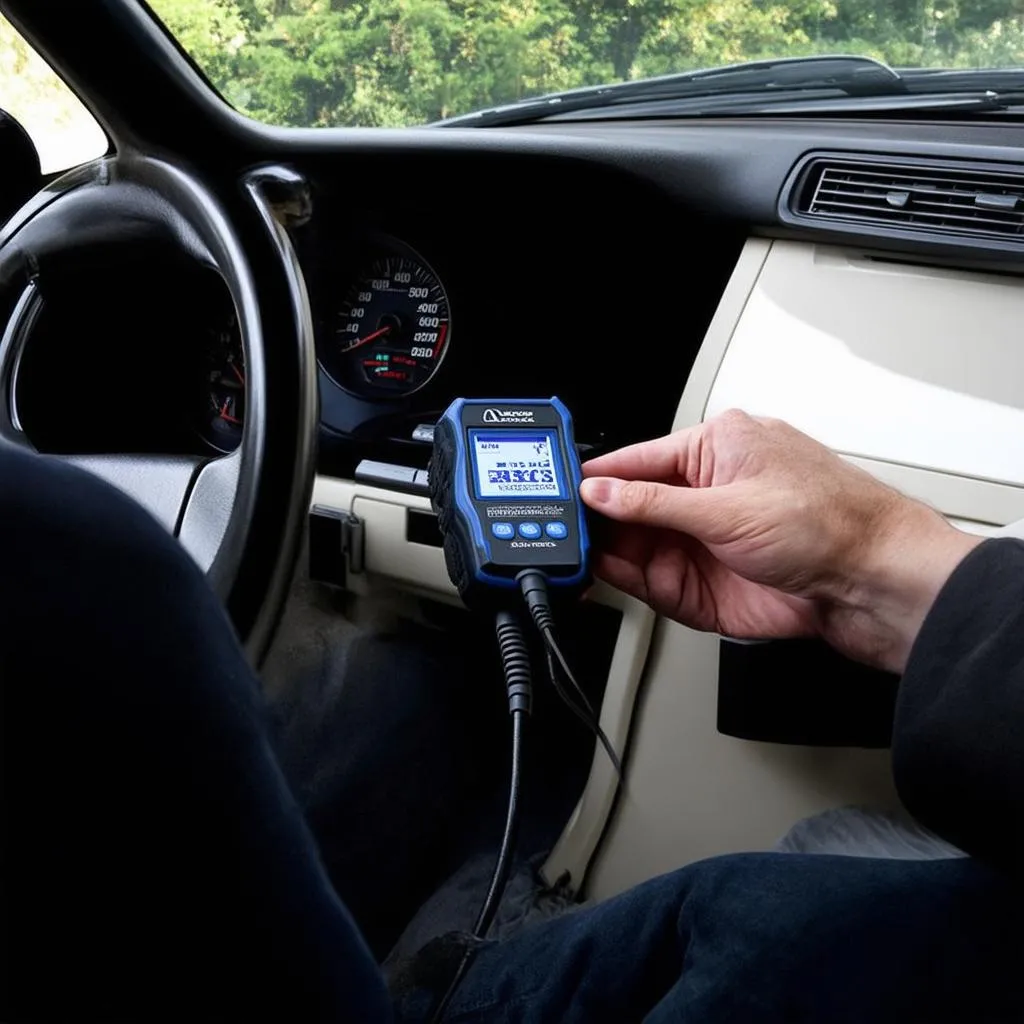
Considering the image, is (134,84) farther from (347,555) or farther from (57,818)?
(57,818)

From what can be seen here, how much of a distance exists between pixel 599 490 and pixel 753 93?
89 centimetres

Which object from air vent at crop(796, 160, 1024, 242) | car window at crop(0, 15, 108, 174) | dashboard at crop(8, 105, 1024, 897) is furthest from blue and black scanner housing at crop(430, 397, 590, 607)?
car window at crop(0, 15, 108, 174)

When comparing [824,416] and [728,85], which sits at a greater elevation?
[728,85]

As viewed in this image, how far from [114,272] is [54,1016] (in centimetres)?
113

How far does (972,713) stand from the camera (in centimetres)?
77

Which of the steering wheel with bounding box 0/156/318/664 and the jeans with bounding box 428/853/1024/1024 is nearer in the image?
the jeans with bounding box 428/853/1024/1024

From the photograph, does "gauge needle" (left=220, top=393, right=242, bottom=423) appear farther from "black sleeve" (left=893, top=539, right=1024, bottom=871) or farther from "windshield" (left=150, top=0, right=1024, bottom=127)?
"black sleeve" (left=893, top=539, right=1024, bottom=871)

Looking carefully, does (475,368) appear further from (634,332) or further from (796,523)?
(796,523)

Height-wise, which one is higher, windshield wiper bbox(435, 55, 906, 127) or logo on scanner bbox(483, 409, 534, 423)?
windshield wiper bbox(435, 55, 906, 127)

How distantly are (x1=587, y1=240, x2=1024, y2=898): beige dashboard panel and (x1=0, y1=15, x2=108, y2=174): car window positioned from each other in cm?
72

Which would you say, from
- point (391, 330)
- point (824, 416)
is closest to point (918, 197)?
point (824, 416)

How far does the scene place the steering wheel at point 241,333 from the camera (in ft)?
3.70

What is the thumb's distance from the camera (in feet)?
3.28

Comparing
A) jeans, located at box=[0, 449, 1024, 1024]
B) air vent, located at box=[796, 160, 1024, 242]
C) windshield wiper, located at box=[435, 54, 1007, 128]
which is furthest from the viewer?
windshield wiper, located at box=[435, 54, 1007, 128]
